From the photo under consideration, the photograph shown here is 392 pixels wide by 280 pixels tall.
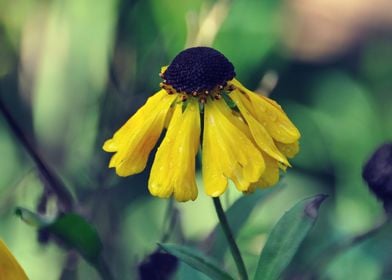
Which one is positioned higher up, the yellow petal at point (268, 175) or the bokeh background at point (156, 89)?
the yellow petal at point (268, 175)

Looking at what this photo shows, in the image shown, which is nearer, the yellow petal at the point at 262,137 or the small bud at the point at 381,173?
the yellow petal at the point at 262,137

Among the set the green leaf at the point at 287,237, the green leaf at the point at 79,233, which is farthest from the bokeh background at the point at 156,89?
the green leaf at the point at 287,237

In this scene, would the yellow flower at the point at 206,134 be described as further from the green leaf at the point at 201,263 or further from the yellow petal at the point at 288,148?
the green leaf at the point at 201,263

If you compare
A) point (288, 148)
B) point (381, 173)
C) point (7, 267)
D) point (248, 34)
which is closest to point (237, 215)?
point (381, 173)

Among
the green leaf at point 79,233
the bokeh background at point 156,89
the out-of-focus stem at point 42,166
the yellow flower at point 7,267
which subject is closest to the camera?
the yellow flower at point 7,267

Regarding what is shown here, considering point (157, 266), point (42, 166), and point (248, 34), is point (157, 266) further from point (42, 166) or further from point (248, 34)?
point (248, 34)

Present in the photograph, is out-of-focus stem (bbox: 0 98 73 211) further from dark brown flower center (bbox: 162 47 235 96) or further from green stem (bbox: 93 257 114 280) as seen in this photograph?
dark brown flower center (bbox: 162 47 235 96)

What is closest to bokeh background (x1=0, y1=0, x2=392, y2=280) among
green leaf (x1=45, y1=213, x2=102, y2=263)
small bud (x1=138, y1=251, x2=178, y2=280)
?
small bud (x1=138, y1=251, x2=178, y2=280)
